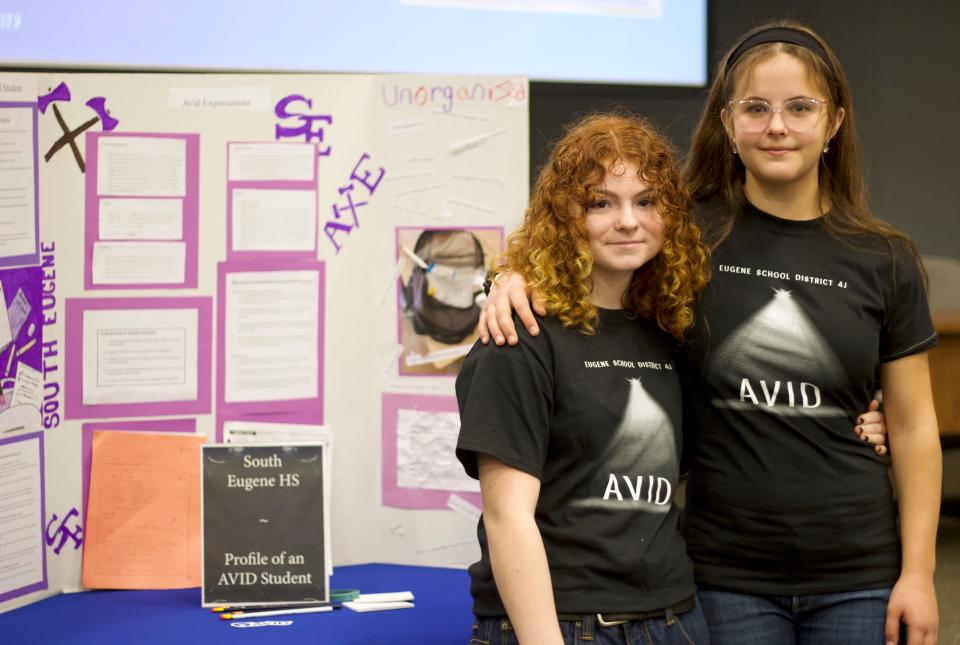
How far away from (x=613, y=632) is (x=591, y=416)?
0.92 feet

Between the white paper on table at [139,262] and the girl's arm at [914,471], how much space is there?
1.35 m

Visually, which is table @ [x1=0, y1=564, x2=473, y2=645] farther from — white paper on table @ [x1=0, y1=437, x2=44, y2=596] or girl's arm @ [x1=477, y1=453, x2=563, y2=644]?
girl's arm @ [x1=477, y1=453, x2=563, y2=644]

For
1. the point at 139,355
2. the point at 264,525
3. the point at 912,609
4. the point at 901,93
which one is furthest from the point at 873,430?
the point at 901,93

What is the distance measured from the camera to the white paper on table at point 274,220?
2.14 metres

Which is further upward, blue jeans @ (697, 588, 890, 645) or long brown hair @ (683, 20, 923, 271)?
long brown hair @ (683, 20, 923, 271)

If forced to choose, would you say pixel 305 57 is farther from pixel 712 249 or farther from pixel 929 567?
pixel 929 567

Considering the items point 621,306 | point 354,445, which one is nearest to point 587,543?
point 621,306

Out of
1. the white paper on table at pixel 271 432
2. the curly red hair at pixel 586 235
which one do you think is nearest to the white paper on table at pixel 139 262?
the white paper on table at pixel 271 432

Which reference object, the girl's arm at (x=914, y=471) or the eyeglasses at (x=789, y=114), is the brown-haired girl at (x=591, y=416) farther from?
the girl's arm at (x=914, y=471)

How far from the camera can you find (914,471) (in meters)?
1.54

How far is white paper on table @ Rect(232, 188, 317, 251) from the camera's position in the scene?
7.02ft

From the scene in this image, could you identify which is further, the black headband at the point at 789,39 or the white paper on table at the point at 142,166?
the white paper on table at the point at 142,166

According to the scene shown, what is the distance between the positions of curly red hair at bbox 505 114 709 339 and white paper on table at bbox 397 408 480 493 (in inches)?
30.2

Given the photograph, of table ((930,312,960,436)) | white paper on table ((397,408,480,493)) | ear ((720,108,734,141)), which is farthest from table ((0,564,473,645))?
table ((930,312,960,436))
